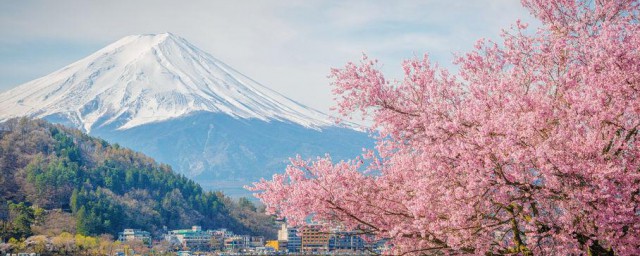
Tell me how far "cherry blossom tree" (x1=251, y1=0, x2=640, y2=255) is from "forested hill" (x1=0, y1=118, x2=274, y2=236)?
98092mm

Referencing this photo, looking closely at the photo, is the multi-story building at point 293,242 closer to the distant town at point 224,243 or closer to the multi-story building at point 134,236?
the distant town at point 224,243

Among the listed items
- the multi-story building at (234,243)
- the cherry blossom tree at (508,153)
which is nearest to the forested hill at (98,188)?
the multi-story building at (234,243)

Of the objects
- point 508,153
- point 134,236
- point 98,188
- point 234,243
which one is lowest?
point 508,153

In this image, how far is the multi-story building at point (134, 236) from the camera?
112m

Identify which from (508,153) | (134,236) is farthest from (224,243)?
(508,153)

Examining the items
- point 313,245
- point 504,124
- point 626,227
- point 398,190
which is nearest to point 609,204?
Result: point 626,227

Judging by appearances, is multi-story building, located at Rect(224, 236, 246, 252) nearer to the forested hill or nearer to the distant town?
the distant town

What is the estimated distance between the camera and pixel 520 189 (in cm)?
891

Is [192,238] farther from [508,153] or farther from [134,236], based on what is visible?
[508,153]

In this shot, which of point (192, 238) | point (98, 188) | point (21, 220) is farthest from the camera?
point (192, 238)

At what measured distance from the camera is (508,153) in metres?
8.42

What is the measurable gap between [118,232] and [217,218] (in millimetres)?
30276

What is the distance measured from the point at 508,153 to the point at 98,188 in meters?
124

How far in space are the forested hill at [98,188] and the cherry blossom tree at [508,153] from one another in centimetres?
9809
